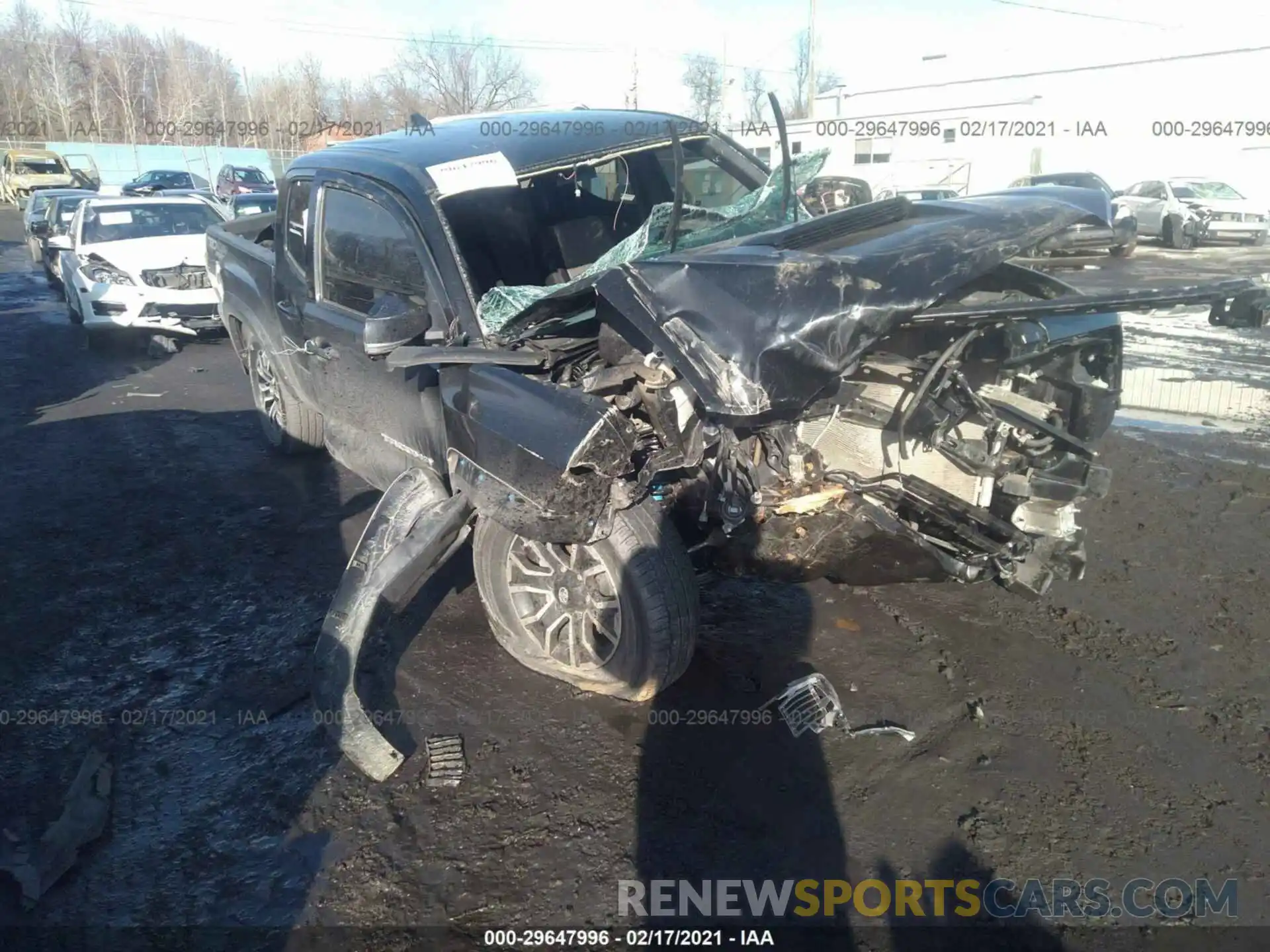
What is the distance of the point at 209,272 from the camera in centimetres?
704

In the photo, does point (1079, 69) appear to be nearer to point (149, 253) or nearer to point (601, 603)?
point (149, 253)

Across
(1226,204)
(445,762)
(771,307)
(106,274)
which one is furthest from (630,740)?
(1226,204)

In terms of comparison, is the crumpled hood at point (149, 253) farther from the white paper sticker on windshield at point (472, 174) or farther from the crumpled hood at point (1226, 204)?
the crumpled hood at point (1226, 204)

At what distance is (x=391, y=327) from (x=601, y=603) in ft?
4.08

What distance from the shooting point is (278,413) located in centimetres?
640

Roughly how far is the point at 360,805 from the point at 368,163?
107 inches

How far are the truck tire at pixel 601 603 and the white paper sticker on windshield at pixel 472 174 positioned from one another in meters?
1.38

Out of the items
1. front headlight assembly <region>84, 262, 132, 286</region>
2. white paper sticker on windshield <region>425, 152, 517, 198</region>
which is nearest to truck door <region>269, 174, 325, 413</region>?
white paper sticker on windshield <region>425, 152, 517, 198</region>

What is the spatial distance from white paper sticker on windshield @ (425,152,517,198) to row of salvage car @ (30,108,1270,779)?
0.04ft

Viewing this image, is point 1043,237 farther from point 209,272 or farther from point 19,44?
point 19,44

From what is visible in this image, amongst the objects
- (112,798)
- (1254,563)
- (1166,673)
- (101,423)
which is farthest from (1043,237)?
(101,423)

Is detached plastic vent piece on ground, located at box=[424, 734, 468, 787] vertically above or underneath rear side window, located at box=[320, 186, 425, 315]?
underneath

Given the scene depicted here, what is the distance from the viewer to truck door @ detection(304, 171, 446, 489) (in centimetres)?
366

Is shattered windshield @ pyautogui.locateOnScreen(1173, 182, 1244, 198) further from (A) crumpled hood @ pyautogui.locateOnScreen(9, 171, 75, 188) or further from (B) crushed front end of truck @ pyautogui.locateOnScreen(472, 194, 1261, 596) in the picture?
(A) crumpled hood @ pyautogui.locateOnScreen(9, 171, 75, 188)
